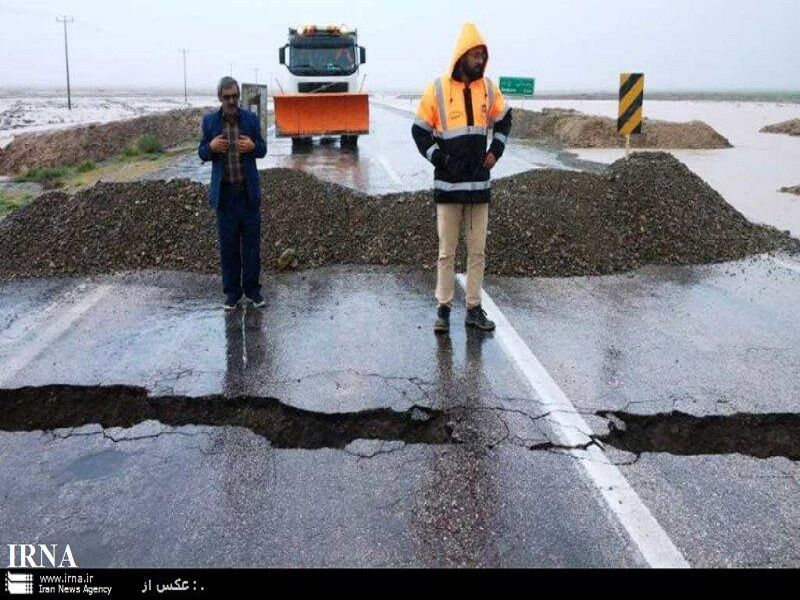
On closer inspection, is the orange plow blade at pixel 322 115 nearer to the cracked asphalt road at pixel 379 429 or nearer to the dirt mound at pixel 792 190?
the dirt mound at pixel 792 190

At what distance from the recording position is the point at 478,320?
5668mm

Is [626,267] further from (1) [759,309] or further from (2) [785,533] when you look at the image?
(2) [785,533]

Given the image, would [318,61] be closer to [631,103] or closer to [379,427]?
[631,103]

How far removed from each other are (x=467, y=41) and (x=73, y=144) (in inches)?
896

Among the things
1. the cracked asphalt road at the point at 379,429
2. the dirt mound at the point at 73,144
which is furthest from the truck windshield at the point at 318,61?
the cracked asphalt road at the point at 379,429

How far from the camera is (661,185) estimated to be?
30.3 feet

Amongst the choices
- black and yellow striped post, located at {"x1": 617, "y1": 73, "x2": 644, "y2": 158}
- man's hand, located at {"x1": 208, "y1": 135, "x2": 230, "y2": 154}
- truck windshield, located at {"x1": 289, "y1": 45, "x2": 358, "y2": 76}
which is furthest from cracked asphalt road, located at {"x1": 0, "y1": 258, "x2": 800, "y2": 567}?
truck windshield, located at {"x1": 289, "y1": 45, "x2": 358, "y2": 76}

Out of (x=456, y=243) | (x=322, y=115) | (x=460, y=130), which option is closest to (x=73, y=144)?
(x=322, y=115)

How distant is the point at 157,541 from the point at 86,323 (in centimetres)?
335

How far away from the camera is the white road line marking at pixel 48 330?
16.1ft

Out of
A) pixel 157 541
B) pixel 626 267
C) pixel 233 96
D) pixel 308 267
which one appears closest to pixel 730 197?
pixel 626 267

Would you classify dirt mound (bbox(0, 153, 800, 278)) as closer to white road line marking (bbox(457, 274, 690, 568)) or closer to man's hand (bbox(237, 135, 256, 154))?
man's hand (bbox(237, 135, 256, 154))

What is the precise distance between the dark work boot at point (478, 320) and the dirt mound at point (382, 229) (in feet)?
5.79

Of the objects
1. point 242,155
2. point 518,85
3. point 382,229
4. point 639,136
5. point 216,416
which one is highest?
point 518,85
